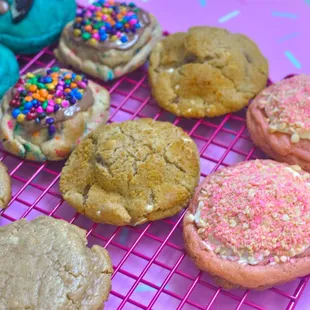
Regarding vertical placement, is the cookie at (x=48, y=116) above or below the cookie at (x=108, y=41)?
below

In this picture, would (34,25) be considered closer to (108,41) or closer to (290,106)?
(108,41)

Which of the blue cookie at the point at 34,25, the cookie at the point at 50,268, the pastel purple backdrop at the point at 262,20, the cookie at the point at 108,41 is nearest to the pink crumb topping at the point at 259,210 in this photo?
the cookie at the point at 50,268

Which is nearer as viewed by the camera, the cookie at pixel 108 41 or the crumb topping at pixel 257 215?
the crumb topping at pixel 257 215

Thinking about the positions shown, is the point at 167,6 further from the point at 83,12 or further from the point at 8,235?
the point at 8,235

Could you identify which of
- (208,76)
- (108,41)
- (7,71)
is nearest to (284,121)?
(208,76)

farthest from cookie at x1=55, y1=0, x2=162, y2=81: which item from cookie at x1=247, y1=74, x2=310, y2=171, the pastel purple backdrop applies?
cookie at x1=247, y1=74, x2=310, y2=171

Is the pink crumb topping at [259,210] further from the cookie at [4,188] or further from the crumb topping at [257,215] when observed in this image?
the cookie at [4,188]
